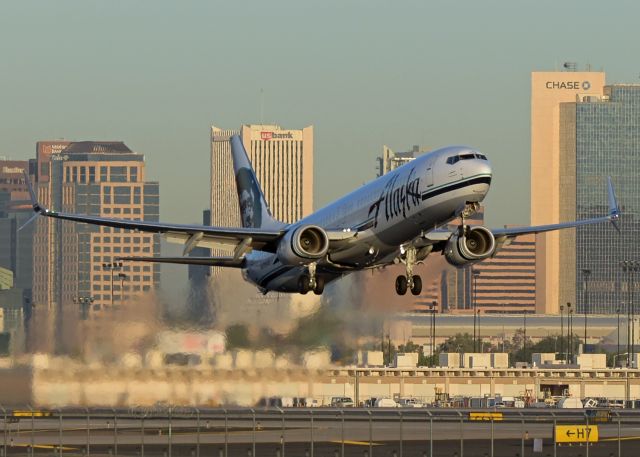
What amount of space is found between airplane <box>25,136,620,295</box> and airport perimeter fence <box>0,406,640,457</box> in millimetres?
8150

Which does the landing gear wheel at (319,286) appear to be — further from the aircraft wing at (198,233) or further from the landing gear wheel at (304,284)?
the aircraft wing at (198,233)

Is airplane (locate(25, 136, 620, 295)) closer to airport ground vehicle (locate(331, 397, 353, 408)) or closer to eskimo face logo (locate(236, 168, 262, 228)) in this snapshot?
eskimo face logo (locate(236, 168, 262, 228))

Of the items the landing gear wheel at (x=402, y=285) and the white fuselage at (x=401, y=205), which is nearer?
the white fuselage at (x=401, y=205)

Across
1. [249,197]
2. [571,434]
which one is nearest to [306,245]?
[571,434]

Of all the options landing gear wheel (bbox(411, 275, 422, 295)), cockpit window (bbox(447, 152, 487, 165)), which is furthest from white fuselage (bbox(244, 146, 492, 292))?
landing gear wheel (bbox(411, 275, 422, 295))

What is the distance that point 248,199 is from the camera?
124m

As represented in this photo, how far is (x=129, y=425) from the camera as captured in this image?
11550cm

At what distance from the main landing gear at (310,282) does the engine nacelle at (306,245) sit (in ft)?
5.80

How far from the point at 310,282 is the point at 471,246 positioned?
9.04 meters

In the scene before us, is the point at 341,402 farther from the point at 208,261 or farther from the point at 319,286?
the point at 319,286

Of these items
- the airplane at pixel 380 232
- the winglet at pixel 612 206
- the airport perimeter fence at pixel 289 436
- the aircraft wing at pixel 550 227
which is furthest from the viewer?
the winglet at pixel 612 206

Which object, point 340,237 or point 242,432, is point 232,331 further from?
point 340,237

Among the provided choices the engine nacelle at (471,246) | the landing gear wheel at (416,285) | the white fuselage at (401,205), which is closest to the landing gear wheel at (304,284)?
A: the white fuselage at (401,205)

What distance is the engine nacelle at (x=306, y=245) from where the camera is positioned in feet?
310
